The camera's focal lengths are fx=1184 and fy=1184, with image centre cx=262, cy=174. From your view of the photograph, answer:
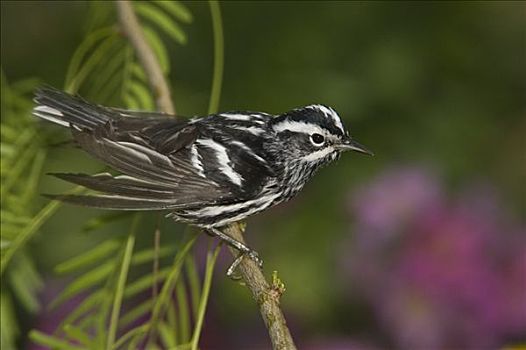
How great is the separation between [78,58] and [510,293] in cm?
109

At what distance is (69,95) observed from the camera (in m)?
2.10

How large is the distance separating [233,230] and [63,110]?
0.38 m

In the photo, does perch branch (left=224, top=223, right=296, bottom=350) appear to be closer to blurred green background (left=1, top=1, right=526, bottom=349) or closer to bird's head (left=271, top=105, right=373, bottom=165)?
bird's head (left=271, top=105, right=373, bottom=165)

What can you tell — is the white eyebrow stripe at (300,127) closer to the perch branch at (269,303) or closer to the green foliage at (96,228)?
the green foliage at (96,228)

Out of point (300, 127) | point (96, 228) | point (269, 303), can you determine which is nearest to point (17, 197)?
point (96, 228)

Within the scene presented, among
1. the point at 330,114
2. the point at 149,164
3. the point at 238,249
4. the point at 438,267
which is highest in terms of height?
the point at 330,114

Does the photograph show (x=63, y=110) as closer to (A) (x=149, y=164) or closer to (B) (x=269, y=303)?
(A) (x=149, y=164)

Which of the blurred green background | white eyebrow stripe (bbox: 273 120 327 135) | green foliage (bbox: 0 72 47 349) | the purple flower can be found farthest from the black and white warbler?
the purple flower

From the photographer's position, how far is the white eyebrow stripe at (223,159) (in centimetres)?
211

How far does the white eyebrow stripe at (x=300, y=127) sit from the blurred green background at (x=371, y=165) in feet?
1.82

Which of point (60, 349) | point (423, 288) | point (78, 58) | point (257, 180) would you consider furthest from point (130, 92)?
point (423, 288)

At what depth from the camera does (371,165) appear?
9.93ft

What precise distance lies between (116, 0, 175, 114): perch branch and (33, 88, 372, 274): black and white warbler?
0.07m

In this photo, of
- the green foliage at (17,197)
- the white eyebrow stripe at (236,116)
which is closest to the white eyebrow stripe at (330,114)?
the white eyebrow stripe at (236,116)
